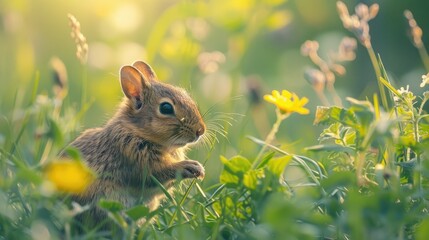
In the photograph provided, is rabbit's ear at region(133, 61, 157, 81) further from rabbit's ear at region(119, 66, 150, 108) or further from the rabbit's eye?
the rabbit's eye

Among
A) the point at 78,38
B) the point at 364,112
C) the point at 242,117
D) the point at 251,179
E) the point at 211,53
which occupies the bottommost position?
the point at 242,117

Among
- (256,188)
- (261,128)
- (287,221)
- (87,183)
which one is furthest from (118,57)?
(287,221)

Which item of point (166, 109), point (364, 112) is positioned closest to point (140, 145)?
point (166, 109)

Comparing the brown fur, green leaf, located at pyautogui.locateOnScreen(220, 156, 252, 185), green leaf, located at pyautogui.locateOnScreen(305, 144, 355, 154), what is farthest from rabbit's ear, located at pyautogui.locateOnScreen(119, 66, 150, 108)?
green leaf, located at pyautogui.locateOnScreen(305, 144, 355, 154)

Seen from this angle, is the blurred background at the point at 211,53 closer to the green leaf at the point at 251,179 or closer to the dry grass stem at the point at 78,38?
the dry grass stem at the point at 78,38

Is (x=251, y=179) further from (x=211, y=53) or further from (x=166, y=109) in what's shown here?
(x=211, y=53)

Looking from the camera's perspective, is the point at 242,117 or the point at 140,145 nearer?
the point at 140,145

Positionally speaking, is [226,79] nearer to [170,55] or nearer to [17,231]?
[170,55]
